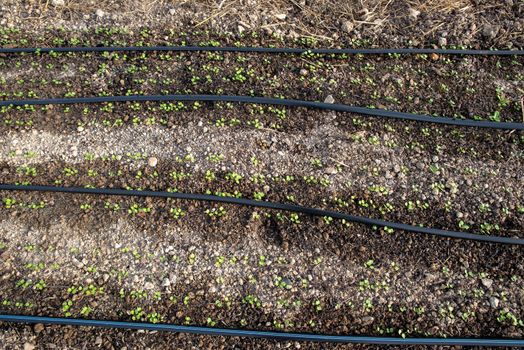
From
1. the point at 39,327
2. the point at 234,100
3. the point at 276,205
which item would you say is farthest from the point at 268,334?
the point at 234,100

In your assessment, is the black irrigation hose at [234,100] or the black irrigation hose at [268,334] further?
the black irrigation hose at [234,100]

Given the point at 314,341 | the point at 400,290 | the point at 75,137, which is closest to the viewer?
the point at 314,341

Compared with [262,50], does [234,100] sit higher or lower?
lower

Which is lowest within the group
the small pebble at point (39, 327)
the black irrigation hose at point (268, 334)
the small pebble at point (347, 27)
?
the small pebble at point (39, 327)

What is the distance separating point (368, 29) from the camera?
196 inches

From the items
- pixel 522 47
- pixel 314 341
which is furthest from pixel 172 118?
pixel 522 47

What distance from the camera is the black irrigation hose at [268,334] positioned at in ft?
11.1

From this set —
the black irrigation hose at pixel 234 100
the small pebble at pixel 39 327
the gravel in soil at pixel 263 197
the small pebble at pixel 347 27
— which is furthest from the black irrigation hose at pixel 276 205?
the small pebble at pixel 347 27

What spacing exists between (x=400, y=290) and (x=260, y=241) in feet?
4.00

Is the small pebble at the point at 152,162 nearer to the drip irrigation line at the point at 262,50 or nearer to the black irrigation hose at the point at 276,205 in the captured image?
the black irrigation hose at the point at 276,205

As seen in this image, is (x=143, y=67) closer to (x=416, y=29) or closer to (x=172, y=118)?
(x=172, y=118)

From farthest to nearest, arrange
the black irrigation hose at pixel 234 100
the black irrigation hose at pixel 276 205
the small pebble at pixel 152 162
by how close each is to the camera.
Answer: the black irrigation hose at pixel 234 100 → the small pebble at pixel 152 162 → the black irrigation hose at pixel 276 205

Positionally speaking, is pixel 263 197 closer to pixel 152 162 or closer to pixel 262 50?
pixel 152 162

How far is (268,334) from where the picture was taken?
339 cm
